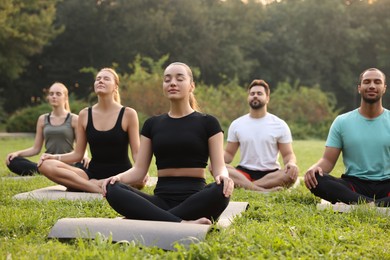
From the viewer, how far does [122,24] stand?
1438 inches

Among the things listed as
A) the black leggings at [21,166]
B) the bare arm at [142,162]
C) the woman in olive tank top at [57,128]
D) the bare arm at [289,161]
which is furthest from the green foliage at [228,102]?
the bare arm at [142,162]

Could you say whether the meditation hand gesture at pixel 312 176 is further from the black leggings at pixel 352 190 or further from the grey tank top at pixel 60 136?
the grey tank top at pixel 60 136

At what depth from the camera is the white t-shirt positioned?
741cm

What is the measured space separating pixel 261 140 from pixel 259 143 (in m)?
0.05

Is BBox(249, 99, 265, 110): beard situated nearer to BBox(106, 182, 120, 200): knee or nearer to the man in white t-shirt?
the man in white t-shirt

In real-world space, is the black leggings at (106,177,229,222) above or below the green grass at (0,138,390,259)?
above

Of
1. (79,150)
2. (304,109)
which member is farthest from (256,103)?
(304,109)

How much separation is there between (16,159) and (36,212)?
162 inches

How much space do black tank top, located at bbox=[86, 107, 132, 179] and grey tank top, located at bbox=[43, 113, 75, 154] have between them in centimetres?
180

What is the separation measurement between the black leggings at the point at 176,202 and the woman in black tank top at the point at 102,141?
6.42 ft

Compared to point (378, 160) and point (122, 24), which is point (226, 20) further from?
point (378, 160)

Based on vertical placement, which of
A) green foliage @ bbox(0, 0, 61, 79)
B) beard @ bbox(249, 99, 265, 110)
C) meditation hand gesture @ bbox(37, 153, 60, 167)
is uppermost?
green foliage @ bbox(0, 0, 61, 79)

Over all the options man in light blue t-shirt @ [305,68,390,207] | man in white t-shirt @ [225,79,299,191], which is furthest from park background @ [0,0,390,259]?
man in light blue t-shirt @ [305,68,390,207]

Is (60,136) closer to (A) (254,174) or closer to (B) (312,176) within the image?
(A) (254,174)
